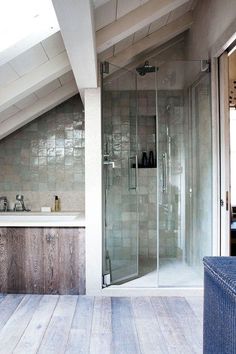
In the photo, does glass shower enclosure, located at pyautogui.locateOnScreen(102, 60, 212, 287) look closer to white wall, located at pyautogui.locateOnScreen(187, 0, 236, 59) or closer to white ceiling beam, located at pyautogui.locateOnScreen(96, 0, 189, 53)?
white wall, located at pyautogui.locateOnScreen(187, 0, 236, 59)

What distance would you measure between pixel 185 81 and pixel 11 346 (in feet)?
9.85

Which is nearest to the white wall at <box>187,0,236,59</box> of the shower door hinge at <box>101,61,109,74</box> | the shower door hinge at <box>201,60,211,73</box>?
the shower door hinge at <box>201,60,211,73</box>

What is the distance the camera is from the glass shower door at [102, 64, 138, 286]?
3.06 m

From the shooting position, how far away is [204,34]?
3223mm

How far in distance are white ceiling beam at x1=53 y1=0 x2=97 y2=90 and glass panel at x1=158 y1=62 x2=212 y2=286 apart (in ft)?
4.07

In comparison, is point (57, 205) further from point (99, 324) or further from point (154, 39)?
point (154, 39)

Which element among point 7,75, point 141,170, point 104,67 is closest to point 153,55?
point 104,67

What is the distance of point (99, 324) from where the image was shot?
92.4 inches

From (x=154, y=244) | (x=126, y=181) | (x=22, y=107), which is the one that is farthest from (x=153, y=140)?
(x=22, y=107)

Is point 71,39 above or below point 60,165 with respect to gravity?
above

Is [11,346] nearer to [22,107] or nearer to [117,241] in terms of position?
[117,241]

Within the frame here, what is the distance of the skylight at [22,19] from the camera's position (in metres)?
1.94

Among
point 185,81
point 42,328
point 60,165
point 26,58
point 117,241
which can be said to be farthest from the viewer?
point 60,165

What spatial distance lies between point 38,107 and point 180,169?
1815mm
